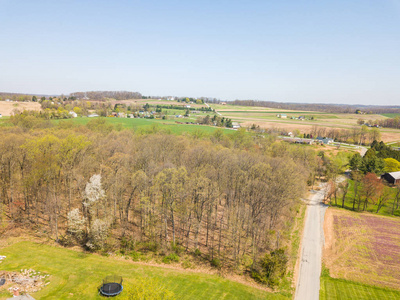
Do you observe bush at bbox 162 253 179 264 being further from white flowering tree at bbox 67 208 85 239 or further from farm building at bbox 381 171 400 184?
farm building at bbox 381 171 400 184

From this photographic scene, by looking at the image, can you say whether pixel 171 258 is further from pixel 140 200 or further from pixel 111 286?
pixel 140 200

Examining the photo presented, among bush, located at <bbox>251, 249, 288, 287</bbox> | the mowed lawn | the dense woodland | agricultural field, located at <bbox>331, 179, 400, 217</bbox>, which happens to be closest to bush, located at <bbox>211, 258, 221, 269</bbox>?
the dense woodland

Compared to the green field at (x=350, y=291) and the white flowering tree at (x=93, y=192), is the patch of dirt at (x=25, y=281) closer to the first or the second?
the white flowering tree at (x=93, y=192)

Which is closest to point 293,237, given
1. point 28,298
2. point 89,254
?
point 89,254

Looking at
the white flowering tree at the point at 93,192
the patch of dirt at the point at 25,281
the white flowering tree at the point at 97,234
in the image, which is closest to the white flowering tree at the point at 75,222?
the white flowering tree at the point at 93,192

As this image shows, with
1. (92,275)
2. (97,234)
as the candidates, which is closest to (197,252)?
(92,275)

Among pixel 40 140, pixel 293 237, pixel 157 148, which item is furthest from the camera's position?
pixel 157 148

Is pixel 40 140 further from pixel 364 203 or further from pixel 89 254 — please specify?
pixel 364 203
